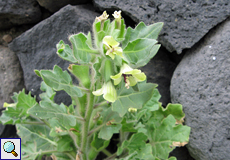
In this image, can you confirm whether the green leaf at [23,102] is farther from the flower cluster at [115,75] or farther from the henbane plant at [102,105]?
the flower cluster at [115,75]

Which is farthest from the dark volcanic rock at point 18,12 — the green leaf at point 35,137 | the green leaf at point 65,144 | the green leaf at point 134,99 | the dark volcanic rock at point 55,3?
the green leaf at point 134,99

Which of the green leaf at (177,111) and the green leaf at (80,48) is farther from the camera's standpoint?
the green leaf at (177,111)

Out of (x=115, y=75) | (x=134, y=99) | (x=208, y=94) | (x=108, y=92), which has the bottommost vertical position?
(x=208, y=94)

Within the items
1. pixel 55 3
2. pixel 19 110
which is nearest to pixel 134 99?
pixel 19 110

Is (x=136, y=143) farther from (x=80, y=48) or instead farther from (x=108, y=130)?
(x=80, y=48)

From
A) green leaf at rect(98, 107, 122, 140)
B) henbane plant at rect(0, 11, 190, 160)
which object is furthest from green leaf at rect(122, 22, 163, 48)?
green leaf at rect(98, 107, 122, 140)

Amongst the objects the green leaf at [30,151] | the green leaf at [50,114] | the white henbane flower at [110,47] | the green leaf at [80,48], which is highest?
the white henbane flower at [110,47]

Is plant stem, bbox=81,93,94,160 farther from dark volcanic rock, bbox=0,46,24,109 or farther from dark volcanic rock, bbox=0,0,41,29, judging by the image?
dark volcanic rock, bbox=0,0,41,29
